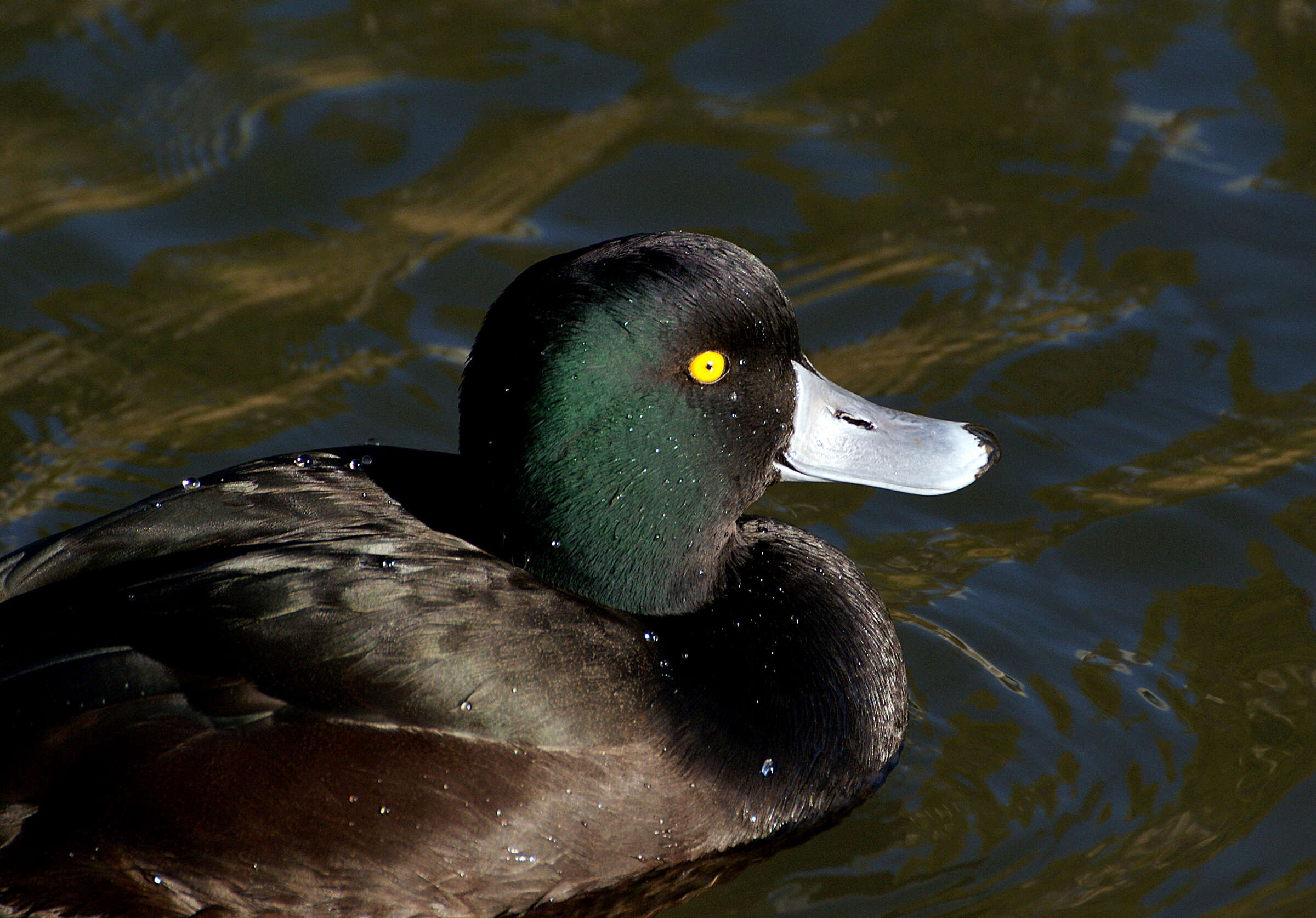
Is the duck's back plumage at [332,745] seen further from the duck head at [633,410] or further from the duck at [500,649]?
the duck head at [633,410]

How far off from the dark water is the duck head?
33.8 inches

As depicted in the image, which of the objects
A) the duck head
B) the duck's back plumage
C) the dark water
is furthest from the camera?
the dark water

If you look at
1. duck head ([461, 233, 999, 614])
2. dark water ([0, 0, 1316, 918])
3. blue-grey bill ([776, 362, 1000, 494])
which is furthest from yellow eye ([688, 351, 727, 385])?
dark water ([0, 0, 1316, 918])

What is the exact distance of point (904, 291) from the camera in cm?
643

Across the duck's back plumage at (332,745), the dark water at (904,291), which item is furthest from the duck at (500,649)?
the dark water at (904,291)

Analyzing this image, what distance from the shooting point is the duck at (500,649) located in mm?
3695

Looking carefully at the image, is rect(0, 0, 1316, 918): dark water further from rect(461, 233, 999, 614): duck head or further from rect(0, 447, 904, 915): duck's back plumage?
rect(461, 233, 999, 614): duck head

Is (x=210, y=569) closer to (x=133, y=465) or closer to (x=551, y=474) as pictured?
(x=551, y=474)

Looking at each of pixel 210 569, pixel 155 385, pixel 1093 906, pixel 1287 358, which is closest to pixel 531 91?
pixel 155 385

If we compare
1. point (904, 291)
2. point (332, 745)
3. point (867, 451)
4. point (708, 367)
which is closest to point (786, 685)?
point (867, 451)

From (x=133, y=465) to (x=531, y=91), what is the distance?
2810 mm

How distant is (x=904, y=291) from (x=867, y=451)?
6.69ft

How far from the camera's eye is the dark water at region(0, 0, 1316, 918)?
4.36m

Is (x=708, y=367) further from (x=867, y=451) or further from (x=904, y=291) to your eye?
(x=904, y=291)
